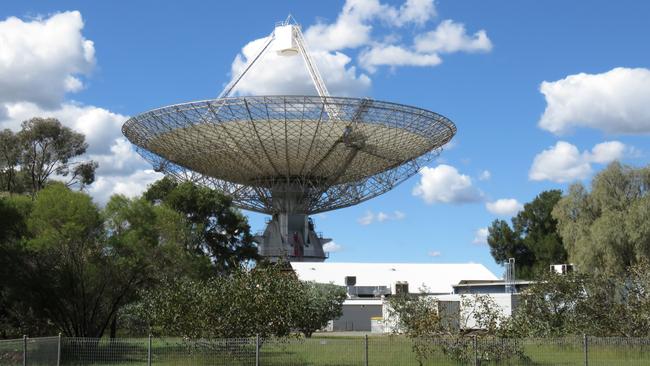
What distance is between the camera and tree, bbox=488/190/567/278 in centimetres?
10269

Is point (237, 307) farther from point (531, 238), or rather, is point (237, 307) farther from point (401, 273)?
point (531, 238)

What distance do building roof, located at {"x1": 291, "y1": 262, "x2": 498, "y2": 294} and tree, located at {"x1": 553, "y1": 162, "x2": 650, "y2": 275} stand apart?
17.7m

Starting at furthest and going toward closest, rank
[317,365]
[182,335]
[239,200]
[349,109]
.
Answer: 1. [239,200]
2. [349,109]
3. [182,335]
4. [317,365]

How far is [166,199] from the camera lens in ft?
213

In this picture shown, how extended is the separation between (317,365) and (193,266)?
20.9m

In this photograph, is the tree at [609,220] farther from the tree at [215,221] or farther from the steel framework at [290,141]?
the tree at [215,221]

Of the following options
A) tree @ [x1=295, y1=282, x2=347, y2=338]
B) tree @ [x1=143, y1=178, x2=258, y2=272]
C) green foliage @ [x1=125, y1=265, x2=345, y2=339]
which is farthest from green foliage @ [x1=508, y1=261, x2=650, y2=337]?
tree @ [x1=143, y1=178, x2=258, y2=272]

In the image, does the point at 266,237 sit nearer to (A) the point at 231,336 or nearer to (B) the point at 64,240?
(B) the point at 64,240

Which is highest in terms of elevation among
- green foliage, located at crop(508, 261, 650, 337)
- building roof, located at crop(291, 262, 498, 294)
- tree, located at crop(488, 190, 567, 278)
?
tree, located at crop(488, 190, 567, 278)

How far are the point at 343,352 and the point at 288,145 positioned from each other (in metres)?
36.4

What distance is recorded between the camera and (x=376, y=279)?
85000mm

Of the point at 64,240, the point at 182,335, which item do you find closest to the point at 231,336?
the point at 182,335

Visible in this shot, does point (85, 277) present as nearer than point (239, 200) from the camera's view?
Yes

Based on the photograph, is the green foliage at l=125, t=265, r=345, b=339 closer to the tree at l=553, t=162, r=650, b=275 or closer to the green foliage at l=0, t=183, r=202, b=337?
the green foliage at l=0, t=183, r=202, b=337
